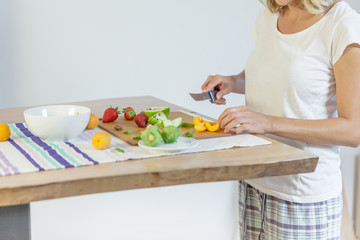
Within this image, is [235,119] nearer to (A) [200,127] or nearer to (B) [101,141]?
(A) [200,127]

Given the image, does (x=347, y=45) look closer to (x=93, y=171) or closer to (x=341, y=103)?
(x=341, y=103)

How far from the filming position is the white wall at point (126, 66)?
8.73 ft

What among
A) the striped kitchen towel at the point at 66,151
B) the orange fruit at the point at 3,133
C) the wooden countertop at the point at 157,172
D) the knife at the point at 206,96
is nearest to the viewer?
the wooden countertop at the point at 157,172

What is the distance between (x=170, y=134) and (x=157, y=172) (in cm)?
19

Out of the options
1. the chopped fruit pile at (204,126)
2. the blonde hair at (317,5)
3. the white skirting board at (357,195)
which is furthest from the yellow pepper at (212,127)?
the white skirting board at (357,195)

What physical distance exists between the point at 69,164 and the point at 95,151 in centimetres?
13

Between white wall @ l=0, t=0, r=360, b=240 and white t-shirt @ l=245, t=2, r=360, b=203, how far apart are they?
1.32 metres

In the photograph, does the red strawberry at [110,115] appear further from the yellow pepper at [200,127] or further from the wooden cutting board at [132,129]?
the yellow pepper at [200,127]

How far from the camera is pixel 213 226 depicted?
9.93 ft

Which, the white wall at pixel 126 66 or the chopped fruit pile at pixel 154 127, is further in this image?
the white wall at pixel 126 66

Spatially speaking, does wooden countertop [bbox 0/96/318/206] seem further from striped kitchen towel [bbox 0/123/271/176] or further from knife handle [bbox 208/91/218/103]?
knife handle [bbox 208/91/218/103]

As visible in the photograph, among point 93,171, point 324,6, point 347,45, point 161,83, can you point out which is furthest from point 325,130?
point 161,83

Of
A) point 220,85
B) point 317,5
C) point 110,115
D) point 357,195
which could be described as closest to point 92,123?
point 110,115

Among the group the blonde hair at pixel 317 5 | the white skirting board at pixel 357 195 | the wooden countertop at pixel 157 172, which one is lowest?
the white skirting board at pixel 357 195
